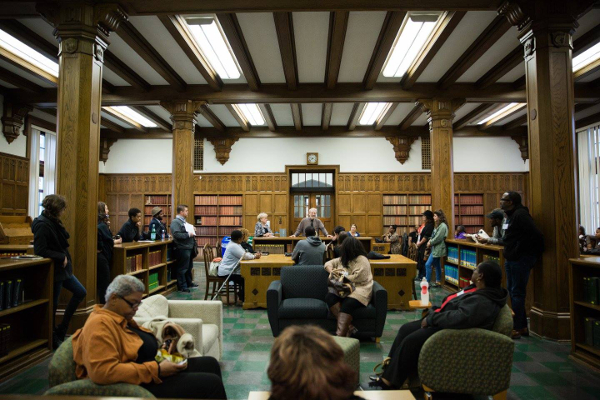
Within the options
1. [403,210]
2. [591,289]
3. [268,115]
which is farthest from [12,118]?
[591,289]

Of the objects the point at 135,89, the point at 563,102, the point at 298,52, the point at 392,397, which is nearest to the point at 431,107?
the point at 298,52

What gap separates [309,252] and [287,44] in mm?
3503

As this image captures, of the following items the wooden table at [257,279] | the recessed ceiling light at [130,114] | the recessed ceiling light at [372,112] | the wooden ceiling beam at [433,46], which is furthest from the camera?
the recessed ceiling light at [130,114]

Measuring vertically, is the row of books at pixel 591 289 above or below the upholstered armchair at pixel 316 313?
above

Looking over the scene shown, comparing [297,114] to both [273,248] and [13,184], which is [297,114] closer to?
[273,248]

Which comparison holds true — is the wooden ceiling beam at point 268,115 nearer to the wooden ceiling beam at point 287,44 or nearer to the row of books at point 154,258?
the wooden ceiling beam at point 287,44

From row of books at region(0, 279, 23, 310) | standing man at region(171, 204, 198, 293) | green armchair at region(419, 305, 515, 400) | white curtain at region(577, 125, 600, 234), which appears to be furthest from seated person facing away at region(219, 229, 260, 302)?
white curtain at region(577, 125, 600, 234)

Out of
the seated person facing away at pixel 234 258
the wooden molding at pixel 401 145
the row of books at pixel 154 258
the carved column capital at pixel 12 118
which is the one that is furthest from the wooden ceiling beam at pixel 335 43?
the carved column capital at pixel 12 118

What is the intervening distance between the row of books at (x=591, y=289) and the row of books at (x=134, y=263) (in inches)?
236

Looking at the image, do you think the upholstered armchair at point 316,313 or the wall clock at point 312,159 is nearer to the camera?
the upholstered armchair at point 316,313

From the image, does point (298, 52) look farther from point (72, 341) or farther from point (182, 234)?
point (72, 341)

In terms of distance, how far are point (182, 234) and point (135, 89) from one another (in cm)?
373

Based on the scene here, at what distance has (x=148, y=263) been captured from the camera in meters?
6.48

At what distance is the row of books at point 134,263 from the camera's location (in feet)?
19.0
